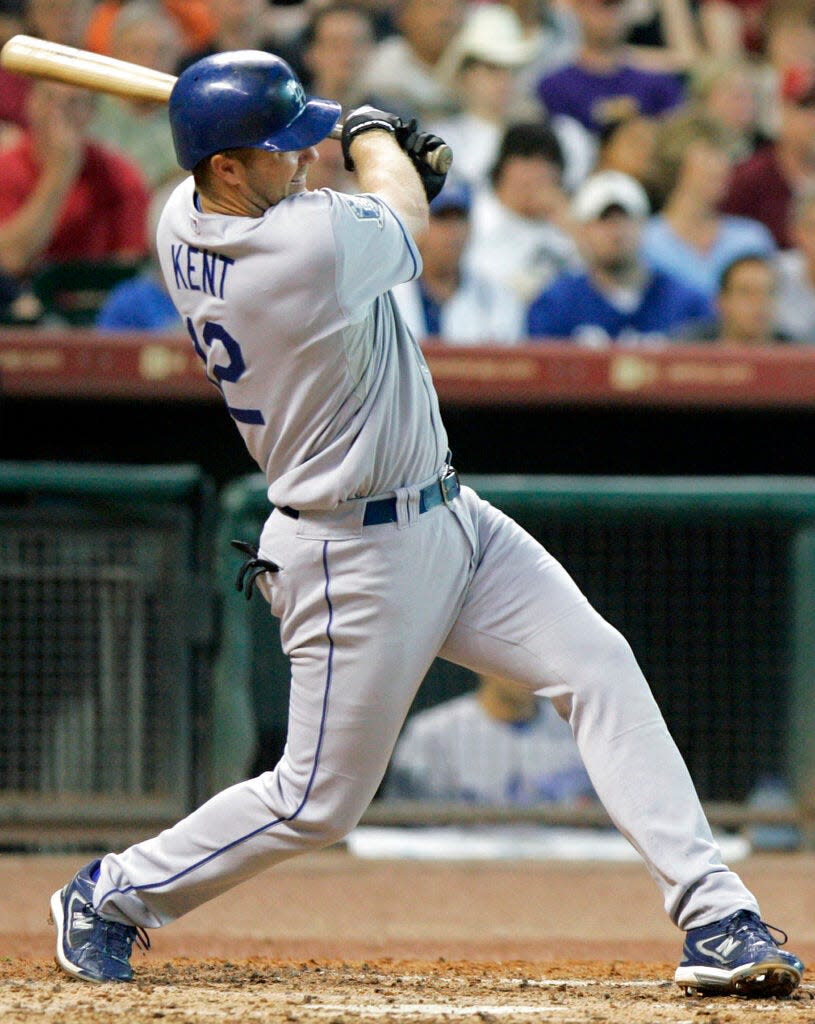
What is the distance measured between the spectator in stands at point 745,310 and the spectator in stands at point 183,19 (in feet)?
8.38

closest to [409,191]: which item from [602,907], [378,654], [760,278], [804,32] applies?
[378,654]

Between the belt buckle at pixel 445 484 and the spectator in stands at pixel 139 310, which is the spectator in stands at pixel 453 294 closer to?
the spectator in stands at pixel 139 310

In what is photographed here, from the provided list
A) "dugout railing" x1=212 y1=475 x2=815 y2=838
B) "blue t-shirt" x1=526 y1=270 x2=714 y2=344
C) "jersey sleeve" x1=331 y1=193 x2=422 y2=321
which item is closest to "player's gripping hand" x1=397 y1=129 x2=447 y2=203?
"jersey sleeve" x1=331 y1=193 x2=422 y2=321

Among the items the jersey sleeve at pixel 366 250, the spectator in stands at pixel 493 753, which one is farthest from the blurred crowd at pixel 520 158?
the jersey sleeve at pixel 366 250

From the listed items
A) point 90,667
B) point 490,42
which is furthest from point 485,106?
point 90,667

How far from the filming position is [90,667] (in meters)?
4.92

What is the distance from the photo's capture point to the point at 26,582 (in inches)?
195

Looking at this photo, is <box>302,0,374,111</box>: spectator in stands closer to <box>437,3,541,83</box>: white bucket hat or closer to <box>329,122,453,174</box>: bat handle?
A: <box>437,3,541,83</box>: white bucket hat

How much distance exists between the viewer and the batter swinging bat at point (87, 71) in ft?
10.1

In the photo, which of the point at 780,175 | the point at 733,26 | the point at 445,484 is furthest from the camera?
the point at 733,26

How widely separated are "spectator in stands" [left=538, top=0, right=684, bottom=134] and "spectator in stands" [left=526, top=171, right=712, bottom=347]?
2.94ft

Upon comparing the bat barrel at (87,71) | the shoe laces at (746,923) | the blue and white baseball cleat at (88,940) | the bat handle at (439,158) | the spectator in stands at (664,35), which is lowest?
the blue and white baseball cleat at (88,940)

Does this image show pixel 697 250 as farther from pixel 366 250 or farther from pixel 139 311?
pixel 366 250

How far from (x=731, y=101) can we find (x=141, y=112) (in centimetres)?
271
